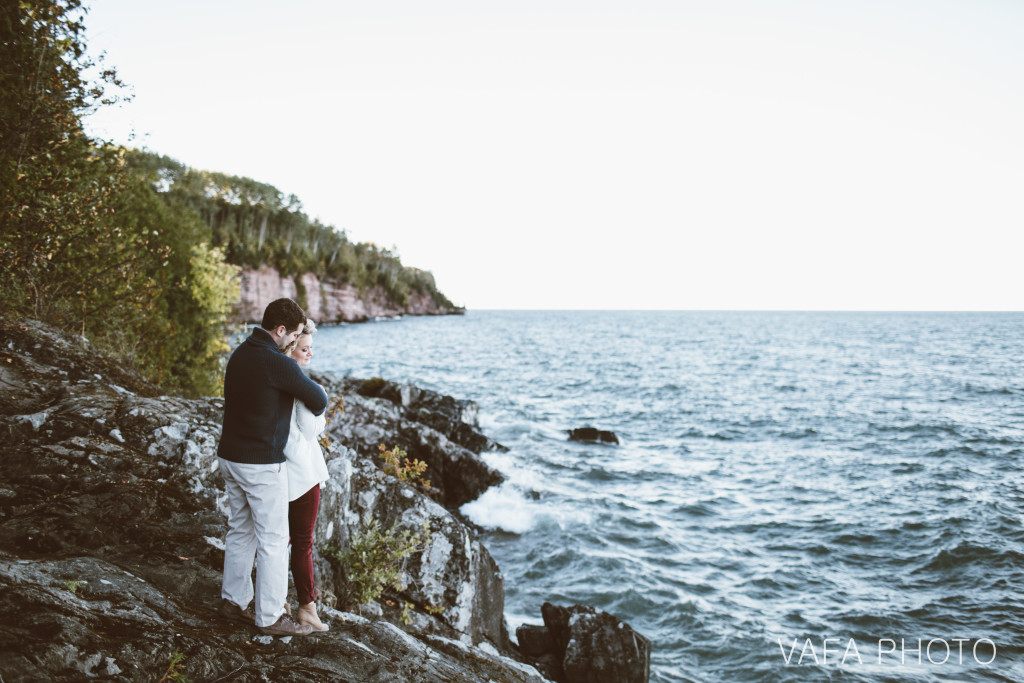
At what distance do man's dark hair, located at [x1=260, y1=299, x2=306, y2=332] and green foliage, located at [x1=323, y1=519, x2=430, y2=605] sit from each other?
3.74m

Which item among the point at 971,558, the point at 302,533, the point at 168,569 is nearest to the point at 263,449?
the point at 302,533

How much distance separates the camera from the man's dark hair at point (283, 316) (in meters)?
4.38

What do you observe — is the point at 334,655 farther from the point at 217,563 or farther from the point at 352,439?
the point at 352,439

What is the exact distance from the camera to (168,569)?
16.9 feet

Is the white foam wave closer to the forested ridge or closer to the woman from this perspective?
the forested ridge

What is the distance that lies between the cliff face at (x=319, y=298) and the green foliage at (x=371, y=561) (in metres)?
49.9

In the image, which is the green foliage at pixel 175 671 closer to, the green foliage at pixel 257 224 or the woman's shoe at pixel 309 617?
the woman's shoe at pixel 309 617

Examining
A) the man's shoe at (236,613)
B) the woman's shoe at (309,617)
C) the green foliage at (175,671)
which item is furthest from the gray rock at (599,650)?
the green foliage at (175,671)

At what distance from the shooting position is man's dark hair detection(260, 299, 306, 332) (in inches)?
173

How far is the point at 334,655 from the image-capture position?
461 cm

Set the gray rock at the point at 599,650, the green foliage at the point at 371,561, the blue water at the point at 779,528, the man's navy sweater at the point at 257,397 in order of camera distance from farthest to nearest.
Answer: the blue water at the point at 779,528 → the gray rock at the point at 599,650 → the green foliage at the point at 371,561 → the man's navy sweater at the point at 257,397

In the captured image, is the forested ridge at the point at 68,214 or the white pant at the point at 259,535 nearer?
the white pant at the point at 259,535

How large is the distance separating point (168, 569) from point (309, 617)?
1.47 m

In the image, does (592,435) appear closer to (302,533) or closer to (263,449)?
(302,533)
